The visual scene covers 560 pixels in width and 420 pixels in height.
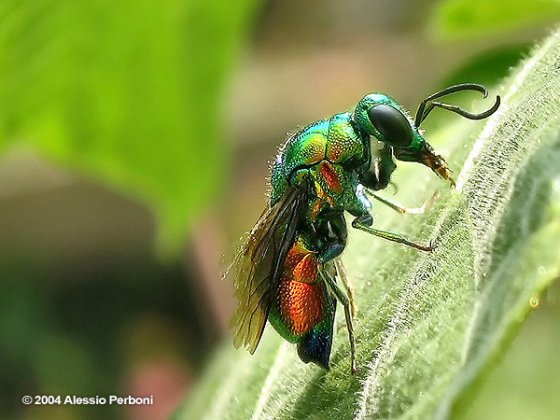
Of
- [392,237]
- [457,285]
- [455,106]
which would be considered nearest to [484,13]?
[455,106]

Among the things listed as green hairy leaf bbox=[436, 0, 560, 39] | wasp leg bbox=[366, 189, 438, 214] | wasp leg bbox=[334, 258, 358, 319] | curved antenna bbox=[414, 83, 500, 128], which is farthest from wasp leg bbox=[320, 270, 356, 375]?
green hairy leaf bbox=[436, 0, 560, 39]

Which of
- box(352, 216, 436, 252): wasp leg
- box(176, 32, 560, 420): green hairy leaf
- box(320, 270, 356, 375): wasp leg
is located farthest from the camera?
box(320, 270, 356, 375): wasp leg

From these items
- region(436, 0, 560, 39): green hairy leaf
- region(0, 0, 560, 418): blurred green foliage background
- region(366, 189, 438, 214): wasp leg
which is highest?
region(436, 0, 560, 39): green hairy leaf

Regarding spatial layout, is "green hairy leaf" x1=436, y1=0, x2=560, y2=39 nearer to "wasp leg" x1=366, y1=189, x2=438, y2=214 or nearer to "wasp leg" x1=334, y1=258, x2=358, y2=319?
"wasp leg" x1=366, y1=189, x2=438, y2=214

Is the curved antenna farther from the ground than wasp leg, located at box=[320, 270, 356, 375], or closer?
farther from the ground

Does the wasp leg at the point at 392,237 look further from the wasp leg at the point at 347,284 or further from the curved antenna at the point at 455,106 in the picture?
the curved antenna at the point at 455,106

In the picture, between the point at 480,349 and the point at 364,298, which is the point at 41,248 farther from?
the point at 480,349
